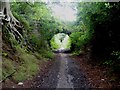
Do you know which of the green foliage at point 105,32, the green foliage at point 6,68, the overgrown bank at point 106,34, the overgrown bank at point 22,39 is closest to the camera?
the green foliage at point 6,68

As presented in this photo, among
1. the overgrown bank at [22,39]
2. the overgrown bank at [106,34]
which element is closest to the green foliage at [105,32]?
the overgrown bank at [106,34]

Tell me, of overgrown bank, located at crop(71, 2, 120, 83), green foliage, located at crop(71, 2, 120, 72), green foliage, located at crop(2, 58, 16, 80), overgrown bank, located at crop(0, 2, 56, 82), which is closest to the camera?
green foliage, located at crop(2, 58, 16, 80)

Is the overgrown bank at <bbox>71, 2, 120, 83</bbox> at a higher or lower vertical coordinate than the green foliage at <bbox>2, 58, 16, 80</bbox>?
higher

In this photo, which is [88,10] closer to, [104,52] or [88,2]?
[88,2]

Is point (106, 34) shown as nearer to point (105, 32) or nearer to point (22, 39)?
point (105, 32)

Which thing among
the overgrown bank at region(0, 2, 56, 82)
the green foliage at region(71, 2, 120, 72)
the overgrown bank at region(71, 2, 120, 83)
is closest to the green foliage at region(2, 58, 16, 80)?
the overgrown bank at region(0, 2, 56, 82)

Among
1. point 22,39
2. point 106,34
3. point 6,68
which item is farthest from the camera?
point 22,39

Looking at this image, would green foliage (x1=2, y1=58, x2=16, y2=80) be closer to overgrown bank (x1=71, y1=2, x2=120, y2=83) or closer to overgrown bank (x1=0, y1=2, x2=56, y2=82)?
overgrown bank (x1=0, y1=2, x2=56, y2=82)

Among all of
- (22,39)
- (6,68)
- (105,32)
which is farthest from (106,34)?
(6,68)

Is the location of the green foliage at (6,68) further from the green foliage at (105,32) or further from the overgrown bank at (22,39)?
the green foliage at (105,32)

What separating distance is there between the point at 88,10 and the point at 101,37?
7.04 ft

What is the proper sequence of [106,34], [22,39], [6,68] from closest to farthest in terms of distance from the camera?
[6,68] → [106,34] → [22,39]

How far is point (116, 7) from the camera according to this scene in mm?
12172

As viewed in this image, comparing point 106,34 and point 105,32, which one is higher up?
point 105,32
